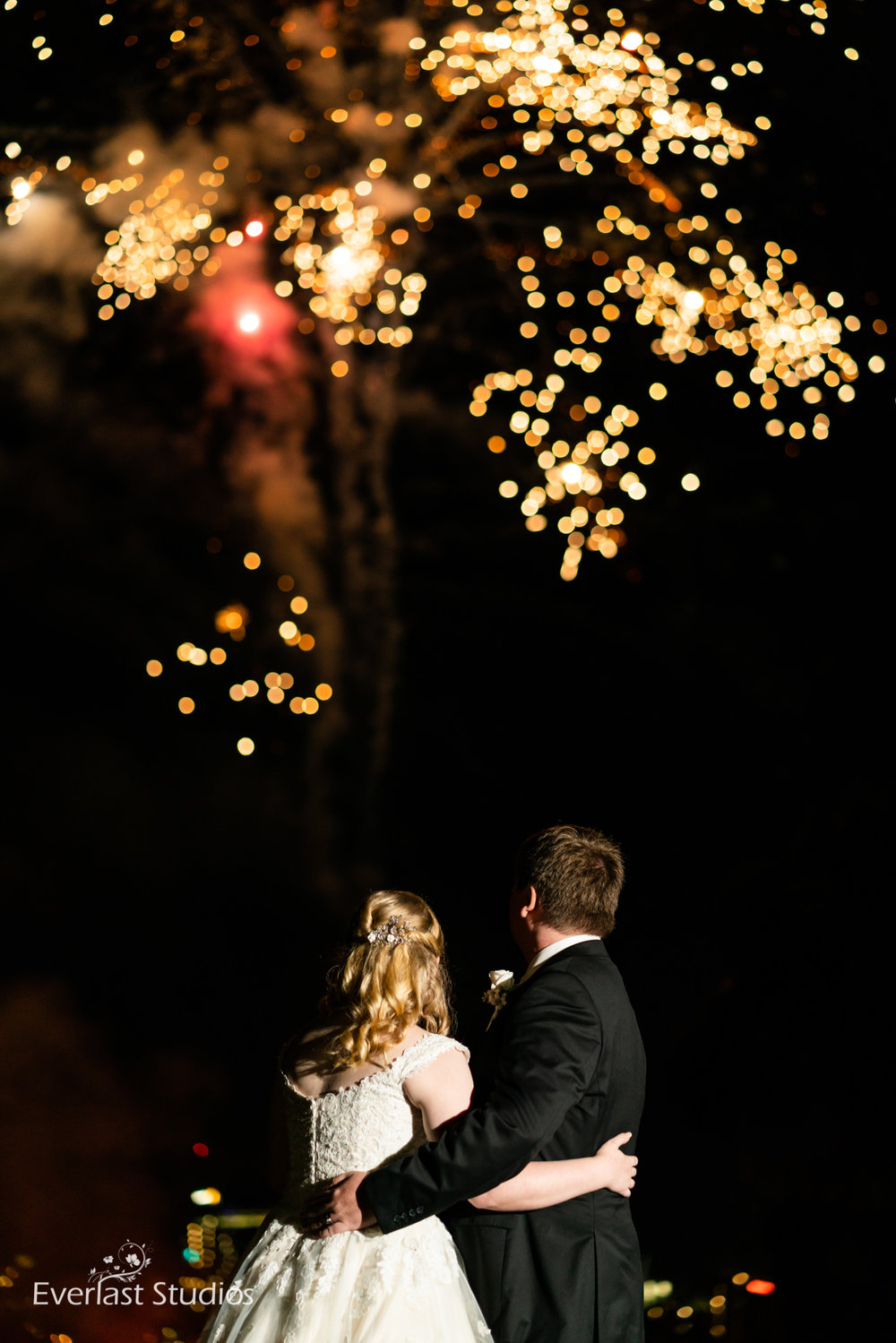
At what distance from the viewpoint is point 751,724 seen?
4.26m

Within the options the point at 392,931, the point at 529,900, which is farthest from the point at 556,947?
the point at 392,931

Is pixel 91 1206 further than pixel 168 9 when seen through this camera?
Yes

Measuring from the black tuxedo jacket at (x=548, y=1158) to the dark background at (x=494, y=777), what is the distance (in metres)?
1.95

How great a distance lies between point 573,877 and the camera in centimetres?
174

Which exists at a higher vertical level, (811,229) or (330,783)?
(811,229)

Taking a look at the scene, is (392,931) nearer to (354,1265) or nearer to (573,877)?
(573,877)

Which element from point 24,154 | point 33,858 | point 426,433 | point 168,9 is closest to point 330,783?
point 33,858

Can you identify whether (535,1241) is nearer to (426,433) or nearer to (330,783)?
(330,783)

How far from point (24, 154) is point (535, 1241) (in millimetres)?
3798

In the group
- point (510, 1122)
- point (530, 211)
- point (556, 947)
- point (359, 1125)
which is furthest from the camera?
point (530, 211)

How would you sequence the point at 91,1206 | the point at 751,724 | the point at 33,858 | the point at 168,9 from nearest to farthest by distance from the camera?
1. the point at 168,9
2. the point at 91,1206
3. the point at 751,724
4. the point at 33,858

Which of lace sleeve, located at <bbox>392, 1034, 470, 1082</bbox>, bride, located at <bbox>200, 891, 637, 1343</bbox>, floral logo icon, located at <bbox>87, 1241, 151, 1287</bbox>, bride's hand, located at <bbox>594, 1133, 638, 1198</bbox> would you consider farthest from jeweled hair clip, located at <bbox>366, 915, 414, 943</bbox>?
floral logo icon, located at <bbox>87, 1241, 151, 1287</bbox>

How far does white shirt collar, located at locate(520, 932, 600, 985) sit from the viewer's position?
5.65ft

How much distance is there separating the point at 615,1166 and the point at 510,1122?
0.27m
